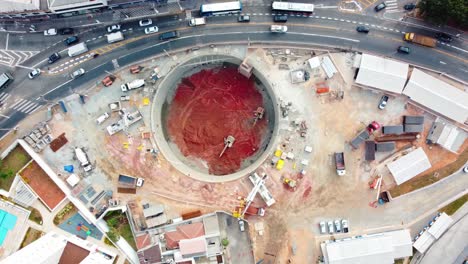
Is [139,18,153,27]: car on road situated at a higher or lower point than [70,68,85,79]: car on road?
higher

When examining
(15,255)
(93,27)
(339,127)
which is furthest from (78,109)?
(339,127)

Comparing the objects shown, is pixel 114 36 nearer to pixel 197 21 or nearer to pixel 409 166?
pixel 197 21

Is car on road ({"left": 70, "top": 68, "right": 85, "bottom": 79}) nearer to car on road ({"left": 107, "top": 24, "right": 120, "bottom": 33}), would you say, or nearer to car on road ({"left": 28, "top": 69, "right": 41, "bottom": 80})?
car on road ({"left": 28, "top": 69, "right": 41, "bottom": 80})

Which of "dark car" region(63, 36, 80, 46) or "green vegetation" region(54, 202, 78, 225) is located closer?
"green vegetation" region(54, 202, 78, 225)

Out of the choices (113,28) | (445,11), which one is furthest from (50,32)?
(445,11)

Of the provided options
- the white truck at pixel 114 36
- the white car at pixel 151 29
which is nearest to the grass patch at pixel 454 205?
the white car at pixel 151 29

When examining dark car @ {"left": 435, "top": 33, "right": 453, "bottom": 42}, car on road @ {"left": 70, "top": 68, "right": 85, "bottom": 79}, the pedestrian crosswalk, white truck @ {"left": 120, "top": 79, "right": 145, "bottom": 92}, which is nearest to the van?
white truck @ {"left": 120, "top": 79, "right": 145, "bottom": 92}

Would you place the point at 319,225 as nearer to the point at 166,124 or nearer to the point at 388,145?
the point at 388,145
